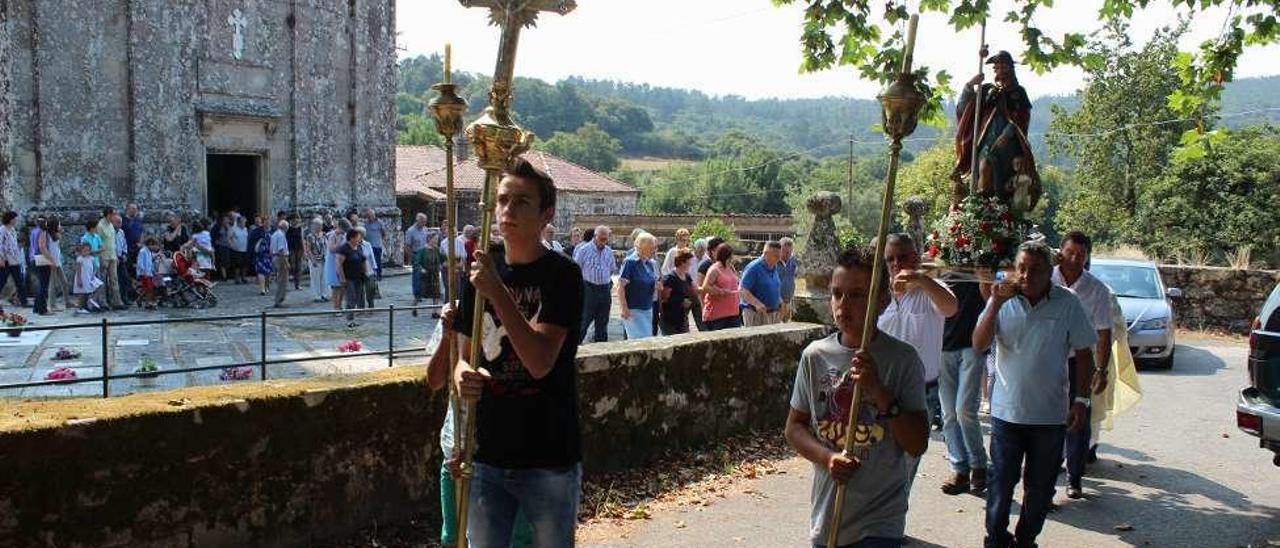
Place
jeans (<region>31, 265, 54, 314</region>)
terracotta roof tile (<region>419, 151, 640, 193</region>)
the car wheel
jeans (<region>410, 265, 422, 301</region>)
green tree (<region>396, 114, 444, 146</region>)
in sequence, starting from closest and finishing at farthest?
the car wheel, jeans (<region>31, 265, 54, 314</region>), jeans (<region>410, 265, 422, 301</region>), terracotta roof tile (<region>419, 151, 640, 193</region>), green tree (<region>396, 114, 444, 146</region>)

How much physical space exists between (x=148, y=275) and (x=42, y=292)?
5.63 ft

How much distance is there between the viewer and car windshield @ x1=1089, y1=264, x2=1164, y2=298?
1574cm

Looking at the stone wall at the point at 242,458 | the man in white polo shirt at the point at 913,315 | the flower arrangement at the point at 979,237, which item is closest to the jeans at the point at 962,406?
the man in white polo shirt at the point at 913,315

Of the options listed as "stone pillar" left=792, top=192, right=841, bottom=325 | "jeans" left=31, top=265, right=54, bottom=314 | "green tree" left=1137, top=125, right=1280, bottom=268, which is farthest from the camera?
"green tree" left=1137, top=125, right=1280, bottom=268

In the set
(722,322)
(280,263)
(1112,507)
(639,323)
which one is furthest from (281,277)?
(1112,507)

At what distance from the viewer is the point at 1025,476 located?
5781 millimetres

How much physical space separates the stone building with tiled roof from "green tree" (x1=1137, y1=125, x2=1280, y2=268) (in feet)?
80.8

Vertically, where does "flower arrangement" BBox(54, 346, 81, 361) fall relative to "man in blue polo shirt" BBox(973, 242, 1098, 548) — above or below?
below

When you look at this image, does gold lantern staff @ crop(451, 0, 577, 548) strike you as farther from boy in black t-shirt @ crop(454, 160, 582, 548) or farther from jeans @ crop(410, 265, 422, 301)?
jeans @ crop(410, 265, 422, 301)

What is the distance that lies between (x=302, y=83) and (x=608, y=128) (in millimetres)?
103825

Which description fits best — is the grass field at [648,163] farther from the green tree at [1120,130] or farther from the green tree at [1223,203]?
the green tree at [1223,203]

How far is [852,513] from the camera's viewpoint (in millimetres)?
3852

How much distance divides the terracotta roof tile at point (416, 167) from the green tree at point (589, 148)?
46572mm

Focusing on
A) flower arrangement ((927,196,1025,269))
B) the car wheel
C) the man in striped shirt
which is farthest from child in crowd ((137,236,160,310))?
the car wheel
